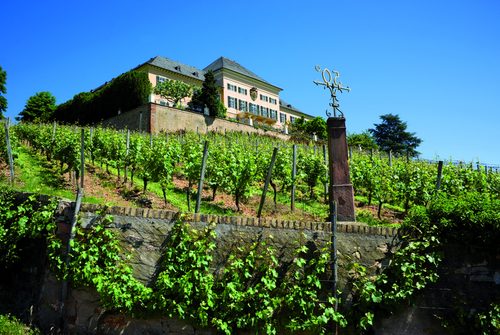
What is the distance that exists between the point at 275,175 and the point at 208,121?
82.1 feet

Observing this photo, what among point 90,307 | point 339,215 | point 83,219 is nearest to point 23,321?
point 90,307

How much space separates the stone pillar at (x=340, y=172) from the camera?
7.58 m

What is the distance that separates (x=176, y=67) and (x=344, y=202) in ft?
144

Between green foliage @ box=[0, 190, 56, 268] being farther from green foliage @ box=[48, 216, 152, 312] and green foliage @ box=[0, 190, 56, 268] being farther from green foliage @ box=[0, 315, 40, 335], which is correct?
green foliage @ box=[0, 315, 40, 335]

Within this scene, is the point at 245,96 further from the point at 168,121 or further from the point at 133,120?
the point at 133,120

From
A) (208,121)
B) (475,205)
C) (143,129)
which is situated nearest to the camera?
(475,205)

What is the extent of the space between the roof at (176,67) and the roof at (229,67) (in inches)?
103

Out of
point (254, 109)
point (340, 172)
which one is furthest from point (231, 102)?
point (340, 172)

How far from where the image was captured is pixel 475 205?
22.0 ft

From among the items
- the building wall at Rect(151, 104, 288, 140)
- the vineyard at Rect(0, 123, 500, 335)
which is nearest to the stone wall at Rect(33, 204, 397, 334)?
the vineyard at Rect(0, 123, 500, 335)

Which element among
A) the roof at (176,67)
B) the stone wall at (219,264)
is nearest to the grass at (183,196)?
the stone wall at (219,264)

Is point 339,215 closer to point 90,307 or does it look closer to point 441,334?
point 441,334

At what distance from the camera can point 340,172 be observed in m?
7.71

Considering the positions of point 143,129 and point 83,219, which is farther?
point 143,129
